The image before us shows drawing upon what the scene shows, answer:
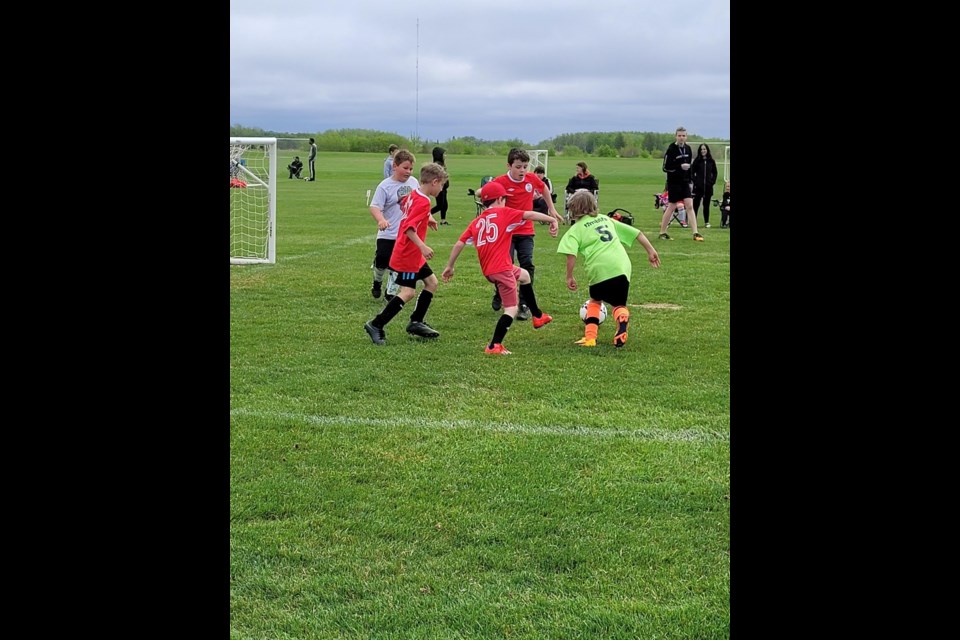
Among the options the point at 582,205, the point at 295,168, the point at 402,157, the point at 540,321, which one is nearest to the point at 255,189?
the point at 402,157

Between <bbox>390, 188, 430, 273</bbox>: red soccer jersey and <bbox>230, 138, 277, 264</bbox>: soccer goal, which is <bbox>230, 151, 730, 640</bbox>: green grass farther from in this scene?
<bbox>230, 138, 277, 264</bbox>: soccer goal

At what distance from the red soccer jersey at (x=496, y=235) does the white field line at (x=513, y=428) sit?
2.66 meters

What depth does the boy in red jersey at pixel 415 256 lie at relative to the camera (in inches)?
336

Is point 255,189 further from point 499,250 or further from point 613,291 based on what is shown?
point 613,291

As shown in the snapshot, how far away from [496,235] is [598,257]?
0.97m

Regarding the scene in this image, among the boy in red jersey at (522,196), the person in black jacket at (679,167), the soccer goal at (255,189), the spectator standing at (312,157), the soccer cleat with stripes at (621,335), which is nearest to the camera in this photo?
the soccer cleat with stripes at (621,335)

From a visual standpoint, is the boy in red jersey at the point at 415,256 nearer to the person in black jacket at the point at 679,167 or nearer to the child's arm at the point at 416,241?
the child's arm at the point at 416,241

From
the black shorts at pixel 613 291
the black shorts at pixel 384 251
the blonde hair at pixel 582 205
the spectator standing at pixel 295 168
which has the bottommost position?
the black shorts at pixel 613 291

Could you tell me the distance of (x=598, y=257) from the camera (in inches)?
349

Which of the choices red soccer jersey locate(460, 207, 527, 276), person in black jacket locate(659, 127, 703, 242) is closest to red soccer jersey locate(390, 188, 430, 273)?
red soccer jersey locate(460, 207, 527, 276)

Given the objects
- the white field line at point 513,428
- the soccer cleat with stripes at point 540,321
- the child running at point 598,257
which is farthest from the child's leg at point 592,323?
the white field line at point 513,428
